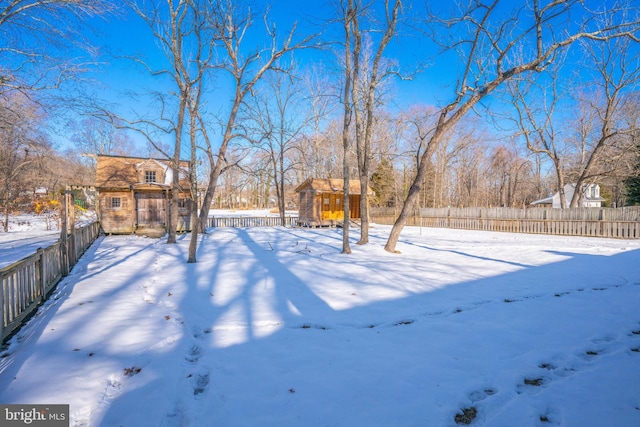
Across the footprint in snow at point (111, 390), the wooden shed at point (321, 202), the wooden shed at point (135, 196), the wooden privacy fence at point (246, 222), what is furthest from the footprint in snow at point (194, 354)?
the wooden privacy fence at point (246, 222)

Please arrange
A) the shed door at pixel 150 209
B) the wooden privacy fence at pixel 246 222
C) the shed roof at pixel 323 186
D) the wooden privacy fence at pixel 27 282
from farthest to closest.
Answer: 1. the wooden privacy fence at pixel 246 222
2. the shed roof at pixel 323 186
3. the shed door at pixel 150 209
4. the wooden privacy fence at pixel 27 282

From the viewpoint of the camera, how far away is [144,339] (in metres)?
4.36

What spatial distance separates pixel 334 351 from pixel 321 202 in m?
22.1

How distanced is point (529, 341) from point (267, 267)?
21.9 ft

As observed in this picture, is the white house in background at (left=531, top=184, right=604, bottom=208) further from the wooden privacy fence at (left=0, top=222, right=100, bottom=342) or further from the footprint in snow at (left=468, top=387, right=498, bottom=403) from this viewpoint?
the wooden privacy fence at (left=0, top=222, right=100, bottom=342)

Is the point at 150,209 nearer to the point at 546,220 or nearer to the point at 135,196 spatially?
the point at 135,196

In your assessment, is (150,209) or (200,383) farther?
(150,209)

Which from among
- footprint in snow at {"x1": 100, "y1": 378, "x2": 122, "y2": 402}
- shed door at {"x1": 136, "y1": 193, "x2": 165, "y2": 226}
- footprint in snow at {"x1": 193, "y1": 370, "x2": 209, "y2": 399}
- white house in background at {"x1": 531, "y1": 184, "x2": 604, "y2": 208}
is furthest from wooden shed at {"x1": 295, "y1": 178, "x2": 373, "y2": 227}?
white house in background at {"x1": 531, "y1": 184, "x2": 604, "y2": 208}

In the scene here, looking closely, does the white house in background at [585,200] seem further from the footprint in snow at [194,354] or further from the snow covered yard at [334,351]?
the footprint in snow at [194,354]

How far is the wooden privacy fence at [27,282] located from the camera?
14.3ft

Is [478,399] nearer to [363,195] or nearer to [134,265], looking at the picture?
[134,265]

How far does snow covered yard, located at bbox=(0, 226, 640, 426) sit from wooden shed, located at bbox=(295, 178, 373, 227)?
17602 mm
